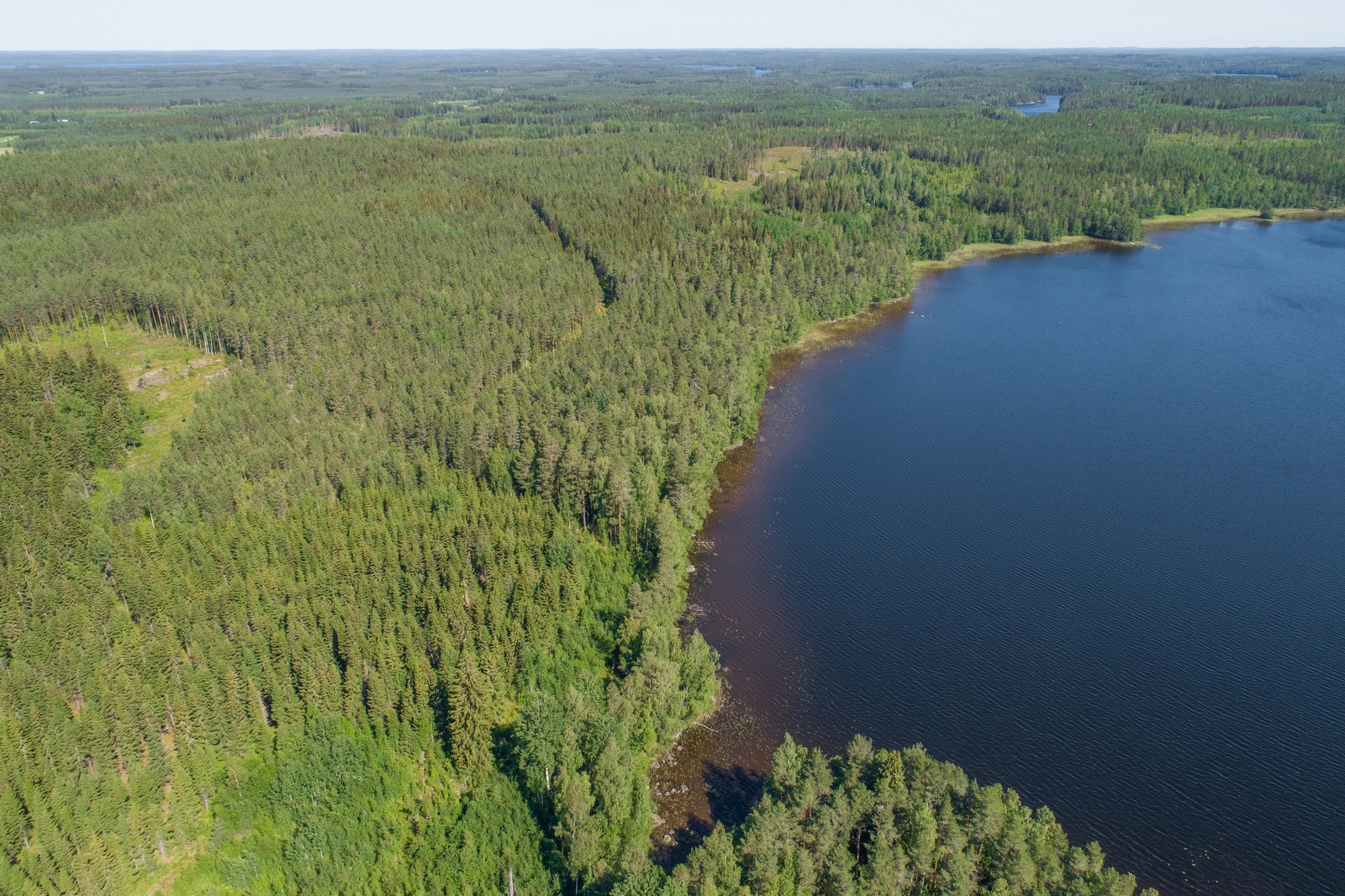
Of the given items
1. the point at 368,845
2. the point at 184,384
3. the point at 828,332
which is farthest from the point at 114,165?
the point at 368,845

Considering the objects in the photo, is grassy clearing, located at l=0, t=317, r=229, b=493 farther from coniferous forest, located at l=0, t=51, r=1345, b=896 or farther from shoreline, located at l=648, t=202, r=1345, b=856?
shoreline, located at l=648, t=202, r=1345, b=856

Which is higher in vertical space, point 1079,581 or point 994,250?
point 994,250

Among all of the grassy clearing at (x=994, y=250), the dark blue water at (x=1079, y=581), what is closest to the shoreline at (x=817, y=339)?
the grassy clearing at (x=994, y=250)

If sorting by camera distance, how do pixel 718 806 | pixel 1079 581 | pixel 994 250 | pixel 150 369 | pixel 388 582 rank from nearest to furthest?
pixel 718 806, pixel 388 582, pixel 1079 581, pixel 150 369, pixel 994 250

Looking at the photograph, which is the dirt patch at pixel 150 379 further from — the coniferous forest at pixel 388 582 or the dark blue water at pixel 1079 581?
the dark blue water at pixel 1079 581

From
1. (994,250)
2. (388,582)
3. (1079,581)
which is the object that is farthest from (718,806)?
(994,250)

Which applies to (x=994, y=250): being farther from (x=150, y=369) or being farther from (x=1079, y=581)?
(x=150, y=369)

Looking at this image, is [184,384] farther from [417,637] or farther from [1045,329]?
[1045,329]
